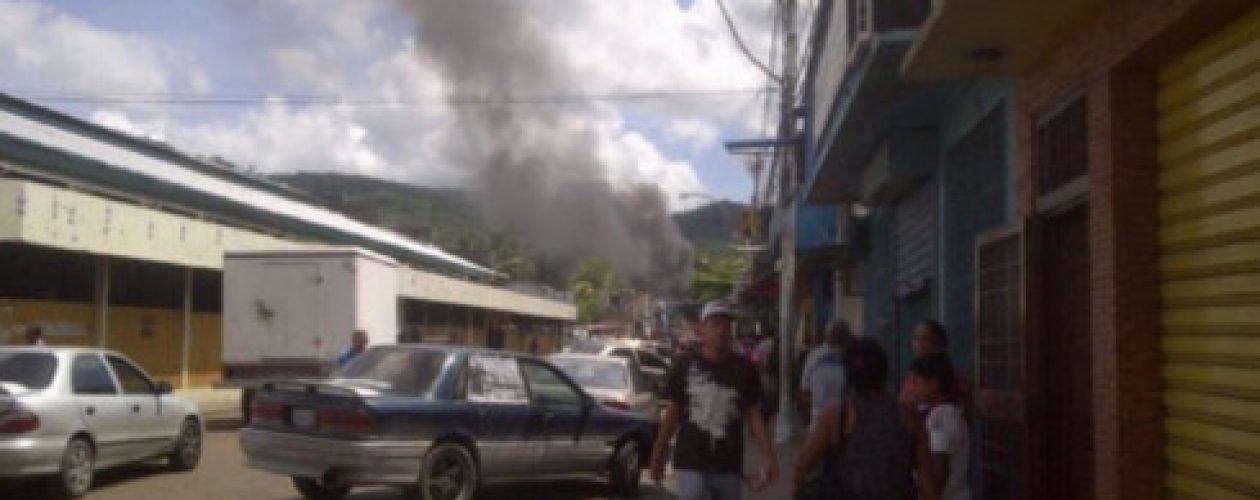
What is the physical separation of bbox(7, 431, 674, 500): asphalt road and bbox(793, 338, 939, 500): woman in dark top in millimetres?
7417

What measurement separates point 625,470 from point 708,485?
6.39 metres

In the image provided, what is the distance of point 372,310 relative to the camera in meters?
21.8

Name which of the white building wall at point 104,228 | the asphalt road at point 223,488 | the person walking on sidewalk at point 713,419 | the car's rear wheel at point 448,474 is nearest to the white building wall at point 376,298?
the white building wall at point 104,228

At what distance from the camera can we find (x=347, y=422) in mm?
11094

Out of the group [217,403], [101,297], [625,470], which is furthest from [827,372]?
[217,403]

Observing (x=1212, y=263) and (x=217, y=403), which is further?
(x=217, y=403)

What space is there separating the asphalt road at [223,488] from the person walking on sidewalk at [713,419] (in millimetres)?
6047

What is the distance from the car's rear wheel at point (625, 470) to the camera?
13625 millimetres

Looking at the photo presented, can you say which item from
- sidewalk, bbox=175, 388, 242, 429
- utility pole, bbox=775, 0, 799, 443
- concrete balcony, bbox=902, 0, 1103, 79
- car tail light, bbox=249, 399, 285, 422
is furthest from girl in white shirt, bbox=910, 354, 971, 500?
sidewalk, bbox=175, 388, 242, 429

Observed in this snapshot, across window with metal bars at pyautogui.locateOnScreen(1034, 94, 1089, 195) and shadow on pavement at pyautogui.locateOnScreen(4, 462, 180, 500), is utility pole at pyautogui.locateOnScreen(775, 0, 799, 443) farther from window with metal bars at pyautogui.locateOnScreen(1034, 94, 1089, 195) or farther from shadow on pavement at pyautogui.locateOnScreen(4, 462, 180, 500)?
window with metal bars at pyautogui.locateOnScreen(1034, 94, 1089, 195)

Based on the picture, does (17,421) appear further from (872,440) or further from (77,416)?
(872,440)

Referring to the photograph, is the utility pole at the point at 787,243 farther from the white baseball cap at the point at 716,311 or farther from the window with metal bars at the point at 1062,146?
the white baseball cap at the point at 716,311

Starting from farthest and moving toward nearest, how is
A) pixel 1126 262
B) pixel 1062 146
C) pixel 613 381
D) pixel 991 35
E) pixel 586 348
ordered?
1. pixel 586 348
2. pixel 613 381
3. pixel 1062 146
4. pixel 991 35
5. pixel 1126 262

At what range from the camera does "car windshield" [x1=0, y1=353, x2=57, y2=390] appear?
→ 1205 centimetres
